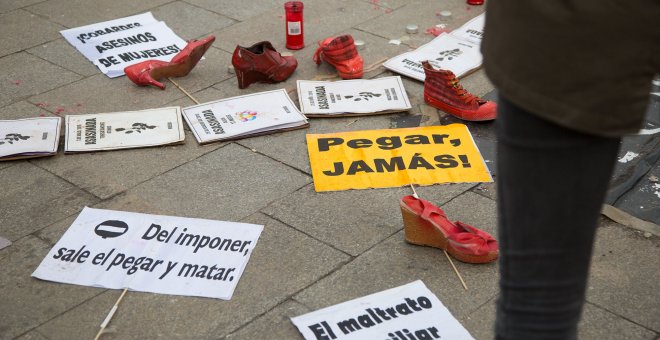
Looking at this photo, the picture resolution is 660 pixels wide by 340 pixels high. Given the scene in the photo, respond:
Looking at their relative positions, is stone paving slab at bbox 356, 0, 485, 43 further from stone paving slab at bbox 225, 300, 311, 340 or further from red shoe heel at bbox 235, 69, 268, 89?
stone paving slab at bbox 225, 300, 311, 340

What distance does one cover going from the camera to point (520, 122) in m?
1.27

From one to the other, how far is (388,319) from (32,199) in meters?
1.43

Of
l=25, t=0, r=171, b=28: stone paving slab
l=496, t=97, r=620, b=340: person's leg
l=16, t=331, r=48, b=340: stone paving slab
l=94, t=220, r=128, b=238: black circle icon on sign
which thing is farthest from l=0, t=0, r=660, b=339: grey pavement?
l=496, t=97, r=620, b=340: person's leg

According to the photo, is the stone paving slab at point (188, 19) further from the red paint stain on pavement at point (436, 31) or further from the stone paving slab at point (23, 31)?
the red paint stain on pavement at point (436, 31)

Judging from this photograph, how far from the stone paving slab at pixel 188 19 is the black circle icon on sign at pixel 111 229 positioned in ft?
5.81

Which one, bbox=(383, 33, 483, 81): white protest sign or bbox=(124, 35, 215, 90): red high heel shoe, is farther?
bbox=(383, 33, 483, 81): white protest sign

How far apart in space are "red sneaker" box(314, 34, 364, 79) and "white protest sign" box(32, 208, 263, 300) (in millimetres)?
1252

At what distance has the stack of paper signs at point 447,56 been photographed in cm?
390

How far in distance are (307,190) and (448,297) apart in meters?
0.78

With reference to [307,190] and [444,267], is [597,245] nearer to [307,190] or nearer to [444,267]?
[444,267]

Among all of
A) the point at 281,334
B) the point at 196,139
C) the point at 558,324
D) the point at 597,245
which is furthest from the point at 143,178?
the point at 558,324

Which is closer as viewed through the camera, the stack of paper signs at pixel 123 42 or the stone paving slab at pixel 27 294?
the stone paving slab at pixel 27 294

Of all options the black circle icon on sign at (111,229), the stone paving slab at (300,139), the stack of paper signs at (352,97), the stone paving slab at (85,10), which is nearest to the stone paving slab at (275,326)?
the black circle icon on sign at (111,229)

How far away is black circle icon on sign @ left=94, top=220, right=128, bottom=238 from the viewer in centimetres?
271
